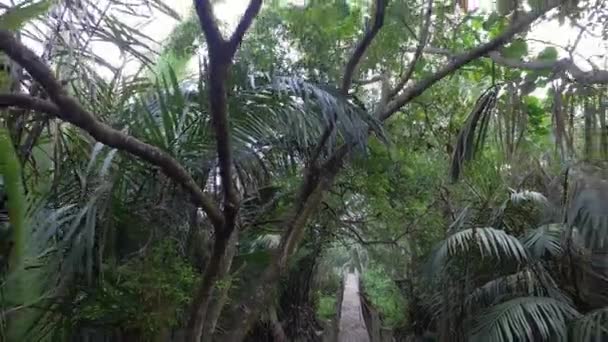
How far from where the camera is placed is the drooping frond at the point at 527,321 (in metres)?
4.46

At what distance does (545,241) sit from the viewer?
5055 mm

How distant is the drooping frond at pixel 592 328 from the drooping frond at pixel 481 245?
696 millimetres

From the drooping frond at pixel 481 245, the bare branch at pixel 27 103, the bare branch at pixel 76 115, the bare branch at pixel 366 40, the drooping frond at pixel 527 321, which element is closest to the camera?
the bare branch at pixel 76 115

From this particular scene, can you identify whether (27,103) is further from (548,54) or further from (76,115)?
(548,54)

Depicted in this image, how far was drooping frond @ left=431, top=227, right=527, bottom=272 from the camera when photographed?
494 cm

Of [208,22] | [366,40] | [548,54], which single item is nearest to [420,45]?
[366,40]

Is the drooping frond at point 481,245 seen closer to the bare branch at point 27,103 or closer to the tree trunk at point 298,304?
the tree trunk at point 298,304

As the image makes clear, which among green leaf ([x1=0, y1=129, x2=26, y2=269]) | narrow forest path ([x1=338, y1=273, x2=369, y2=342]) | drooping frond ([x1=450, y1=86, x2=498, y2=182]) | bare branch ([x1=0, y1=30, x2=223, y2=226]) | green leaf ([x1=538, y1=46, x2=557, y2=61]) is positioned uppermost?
green leaf ([x1=538, y1=46, x2=557, y2=61])

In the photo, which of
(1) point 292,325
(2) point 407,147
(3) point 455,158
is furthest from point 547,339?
(1) point 292,325

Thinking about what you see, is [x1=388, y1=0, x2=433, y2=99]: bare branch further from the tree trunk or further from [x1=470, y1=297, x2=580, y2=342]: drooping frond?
the tree trunk

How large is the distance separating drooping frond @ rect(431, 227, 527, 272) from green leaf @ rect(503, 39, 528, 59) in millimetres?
1634

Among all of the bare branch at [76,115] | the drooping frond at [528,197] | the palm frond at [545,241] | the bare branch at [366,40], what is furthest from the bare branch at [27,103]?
the drooping frond at [528,197]

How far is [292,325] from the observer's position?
22.4ft

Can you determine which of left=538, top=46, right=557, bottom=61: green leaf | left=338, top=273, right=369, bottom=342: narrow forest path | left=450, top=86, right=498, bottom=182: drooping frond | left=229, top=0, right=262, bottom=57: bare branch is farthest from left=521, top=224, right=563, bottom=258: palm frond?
left=229, top=0, right=262, bottom=57: bare branch
